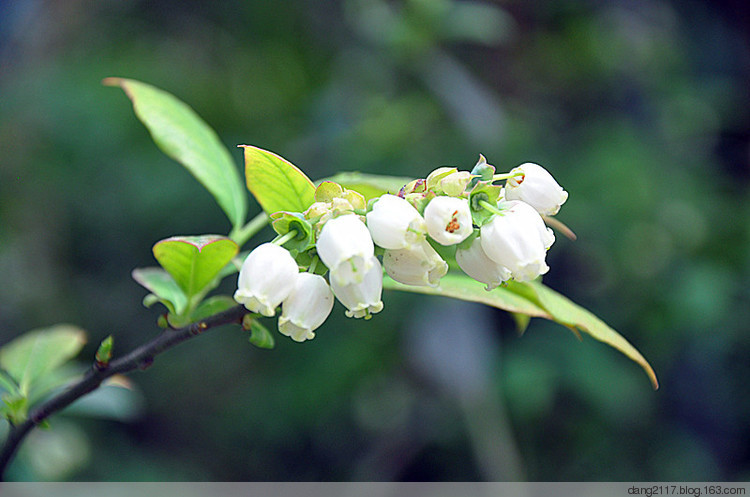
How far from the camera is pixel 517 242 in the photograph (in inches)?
25.9

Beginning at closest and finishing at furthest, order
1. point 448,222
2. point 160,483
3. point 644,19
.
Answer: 1. point 448,222
2. point 160,483
3. point 644,19

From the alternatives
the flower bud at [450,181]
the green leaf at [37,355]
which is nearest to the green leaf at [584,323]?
the flower bud at [450,181]

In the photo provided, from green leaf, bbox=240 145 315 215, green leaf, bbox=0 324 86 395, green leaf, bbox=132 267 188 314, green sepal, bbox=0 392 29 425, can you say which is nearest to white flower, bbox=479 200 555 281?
green leaf, bbox=240 145 315 215

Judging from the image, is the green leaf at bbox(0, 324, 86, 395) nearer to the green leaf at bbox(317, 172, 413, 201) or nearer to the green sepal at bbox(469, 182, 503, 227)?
the green leaf at bbox(317, 172, 413, 201)

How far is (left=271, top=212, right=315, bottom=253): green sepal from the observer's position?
2.27 ft

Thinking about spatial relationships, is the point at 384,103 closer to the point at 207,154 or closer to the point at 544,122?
the point at 544,122

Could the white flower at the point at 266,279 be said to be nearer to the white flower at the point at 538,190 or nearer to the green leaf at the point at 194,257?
the green leaf at the point at 194,257

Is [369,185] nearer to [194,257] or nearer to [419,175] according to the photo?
[194,257]

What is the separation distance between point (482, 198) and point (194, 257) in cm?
38

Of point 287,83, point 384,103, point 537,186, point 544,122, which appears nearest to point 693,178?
point 544,122

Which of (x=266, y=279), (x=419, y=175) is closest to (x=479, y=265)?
(x=266, y=279)

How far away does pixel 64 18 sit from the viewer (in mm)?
3000

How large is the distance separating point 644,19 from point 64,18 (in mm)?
2737

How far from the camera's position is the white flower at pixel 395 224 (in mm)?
642
